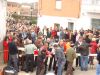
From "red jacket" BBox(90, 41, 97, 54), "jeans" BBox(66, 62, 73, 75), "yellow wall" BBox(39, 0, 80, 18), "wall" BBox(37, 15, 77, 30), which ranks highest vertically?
"yellow wall" BBox(39, 0, 80, 18)

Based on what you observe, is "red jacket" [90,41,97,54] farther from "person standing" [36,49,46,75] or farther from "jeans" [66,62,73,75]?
"person standing" [36,49,46,75]

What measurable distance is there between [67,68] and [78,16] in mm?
20291

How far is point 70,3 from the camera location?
40562 millimetres

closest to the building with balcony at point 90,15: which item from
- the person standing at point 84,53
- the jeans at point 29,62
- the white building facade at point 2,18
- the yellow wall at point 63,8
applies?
the yellow wall at point 63,8

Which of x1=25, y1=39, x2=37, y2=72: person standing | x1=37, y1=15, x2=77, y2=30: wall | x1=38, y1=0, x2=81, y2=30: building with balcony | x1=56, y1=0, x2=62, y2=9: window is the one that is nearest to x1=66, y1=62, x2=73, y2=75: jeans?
x1=25, y1=39, x2=37, y2=72: person standing

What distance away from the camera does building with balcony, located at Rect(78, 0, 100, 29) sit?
3850cm

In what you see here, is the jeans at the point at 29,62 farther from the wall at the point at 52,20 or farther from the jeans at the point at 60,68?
the wall at the point at 52,20

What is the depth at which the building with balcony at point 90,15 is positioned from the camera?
38.5 metres

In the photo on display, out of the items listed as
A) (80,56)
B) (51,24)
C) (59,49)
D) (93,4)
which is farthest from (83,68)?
(51,24)

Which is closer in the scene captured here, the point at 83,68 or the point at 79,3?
the point at 83,68

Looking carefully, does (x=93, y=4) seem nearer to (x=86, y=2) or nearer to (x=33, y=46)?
(x=86, y=2)

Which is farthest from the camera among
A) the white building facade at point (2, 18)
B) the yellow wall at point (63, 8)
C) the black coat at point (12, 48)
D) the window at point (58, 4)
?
the window at point (58, 4)

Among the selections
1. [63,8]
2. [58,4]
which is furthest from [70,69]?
[58,4]

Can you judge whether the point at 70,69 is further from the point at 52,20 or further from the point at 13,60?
the point at 52,20
